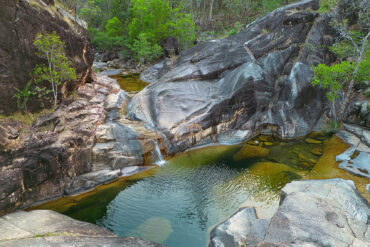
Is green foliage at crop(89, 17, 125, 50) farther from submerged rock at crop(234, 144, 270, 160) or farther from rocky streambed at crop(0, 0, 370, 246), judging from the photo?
submerged rock at crop(234, 144, 270, 160)

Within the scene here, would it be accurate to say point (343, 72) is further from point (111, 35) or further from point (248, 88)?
point (111, 35)

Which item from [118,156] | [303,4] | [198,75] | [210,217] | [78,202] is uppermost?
[303,4]

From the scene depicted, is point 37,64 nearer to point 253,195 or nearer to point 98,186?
point 98,186

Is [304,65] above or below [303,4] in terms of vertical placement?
below

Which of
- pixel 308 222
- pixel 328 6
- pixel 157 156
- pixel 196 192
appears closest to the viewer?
pixel 308 222

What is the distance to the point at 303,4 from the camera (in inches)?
925

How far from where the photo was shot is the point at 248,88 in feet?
66.7

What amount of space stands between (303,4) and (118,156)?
2324 centimetres

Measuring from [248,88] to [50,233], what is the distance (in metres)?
A: 17.4

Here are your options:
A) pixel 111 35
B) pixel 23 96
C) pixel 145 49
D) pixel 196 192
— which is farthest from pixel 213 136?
pixel 111 35

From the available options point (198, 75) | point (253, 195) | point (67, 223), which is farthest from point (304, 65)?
point (67, 223)

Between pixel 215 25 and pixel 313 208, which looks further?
pixel 215 25

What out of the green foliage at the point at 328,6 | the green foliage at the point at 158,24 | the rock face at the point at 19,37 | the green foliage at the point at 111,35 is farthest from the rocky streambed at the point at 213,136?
the green foliage at the point at 111,35

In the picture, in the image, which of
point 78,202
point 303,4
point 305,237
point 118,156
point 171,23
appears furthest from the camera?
point 171,23
